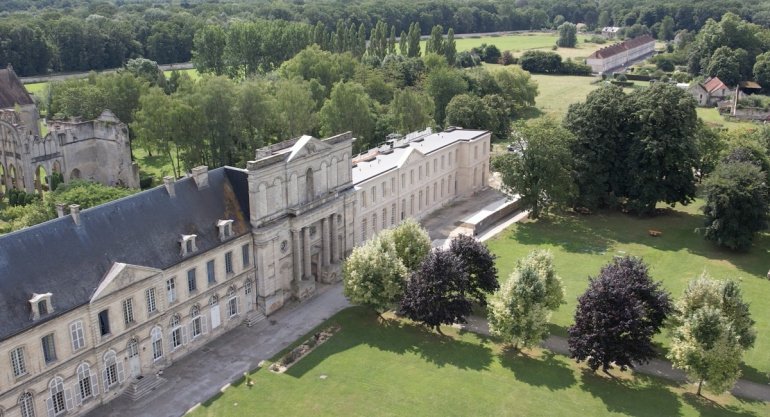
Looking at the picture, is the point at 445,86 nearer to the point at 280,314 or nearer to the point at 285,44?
the point at 285,44

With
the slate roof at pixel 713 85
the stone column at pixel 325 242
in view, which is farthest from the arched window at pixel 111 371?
the slate roof at pixel 713 85

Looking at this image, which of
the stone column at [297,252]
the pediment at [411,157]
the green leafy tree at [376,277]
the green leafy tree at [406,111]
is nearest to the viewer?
the green leafy tree at [376,277]

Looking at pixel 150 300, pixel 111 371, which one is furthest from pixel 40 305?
pixel 150 300

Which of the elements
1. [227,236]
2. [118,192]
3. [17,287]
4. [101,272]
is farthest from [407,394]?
[118,192]

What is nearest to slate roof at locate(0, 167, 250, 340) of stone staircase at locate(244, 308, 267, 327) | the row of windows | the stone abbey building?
the stone abbey building

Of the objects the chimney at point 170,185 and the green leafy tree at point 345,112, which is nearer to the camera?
the chimney at point 170,185

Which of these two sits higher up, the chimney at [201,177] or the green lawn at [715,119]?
the chimney at [201,177]

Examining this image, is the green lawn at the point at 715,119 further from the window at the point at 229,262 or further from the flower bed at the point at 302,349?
the window at the point at 229,262
